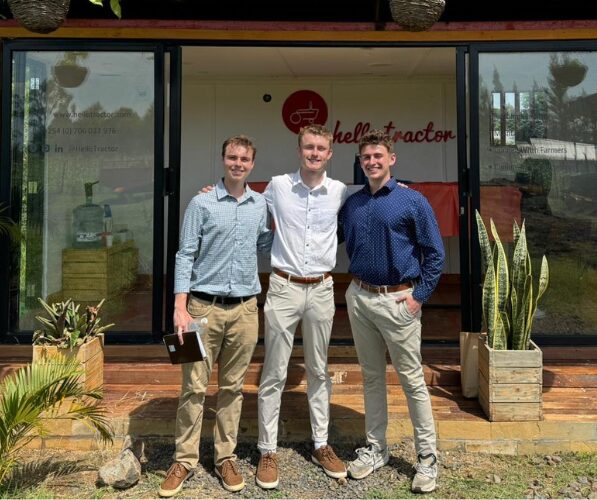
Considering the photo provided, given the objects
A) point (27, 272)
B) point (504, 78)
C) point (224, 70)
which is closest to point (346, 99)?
point (224, 70)

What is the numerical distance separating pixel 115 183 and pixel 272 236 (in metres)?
1.99

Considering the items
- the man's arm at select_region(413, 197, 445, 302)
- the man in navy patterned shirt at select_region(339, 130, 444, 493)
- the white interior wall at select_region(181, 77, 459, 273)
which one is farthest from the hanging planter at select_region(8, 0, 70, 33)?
the white interior wall at select_region(181, 77, 459, 273)

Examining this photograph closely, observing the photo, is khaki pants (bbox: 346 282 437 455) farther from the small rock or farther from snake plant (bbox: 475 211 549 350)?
the small rock

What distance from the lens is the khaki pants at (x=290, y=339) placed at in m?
3.06

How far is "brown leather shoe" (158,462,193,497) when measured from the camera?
3.02 m

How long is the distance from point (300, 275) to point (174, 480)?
124 cm

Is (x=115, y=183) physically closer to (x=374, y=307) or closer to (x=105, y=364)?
(x=105, y=364)

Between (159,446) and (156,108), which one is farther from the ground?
(156,108)

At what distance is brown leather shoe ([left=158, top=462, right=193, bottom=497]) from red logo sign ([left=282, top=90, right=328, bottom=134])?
607 centimetres

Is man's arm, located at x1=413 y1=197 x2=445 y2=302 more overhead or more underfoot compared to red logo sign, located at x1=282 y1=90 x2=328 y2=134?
more underfoot

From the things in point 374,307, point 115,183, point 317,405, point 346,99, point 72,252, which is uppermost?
point 346,99

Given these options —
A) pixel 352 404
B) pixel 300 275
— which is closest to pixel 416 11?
pixel 300 275

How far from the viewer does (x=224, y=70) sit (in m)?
7.85

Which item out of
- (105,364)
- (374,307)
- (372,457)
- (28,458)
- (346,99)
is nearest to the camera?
(374,307)
